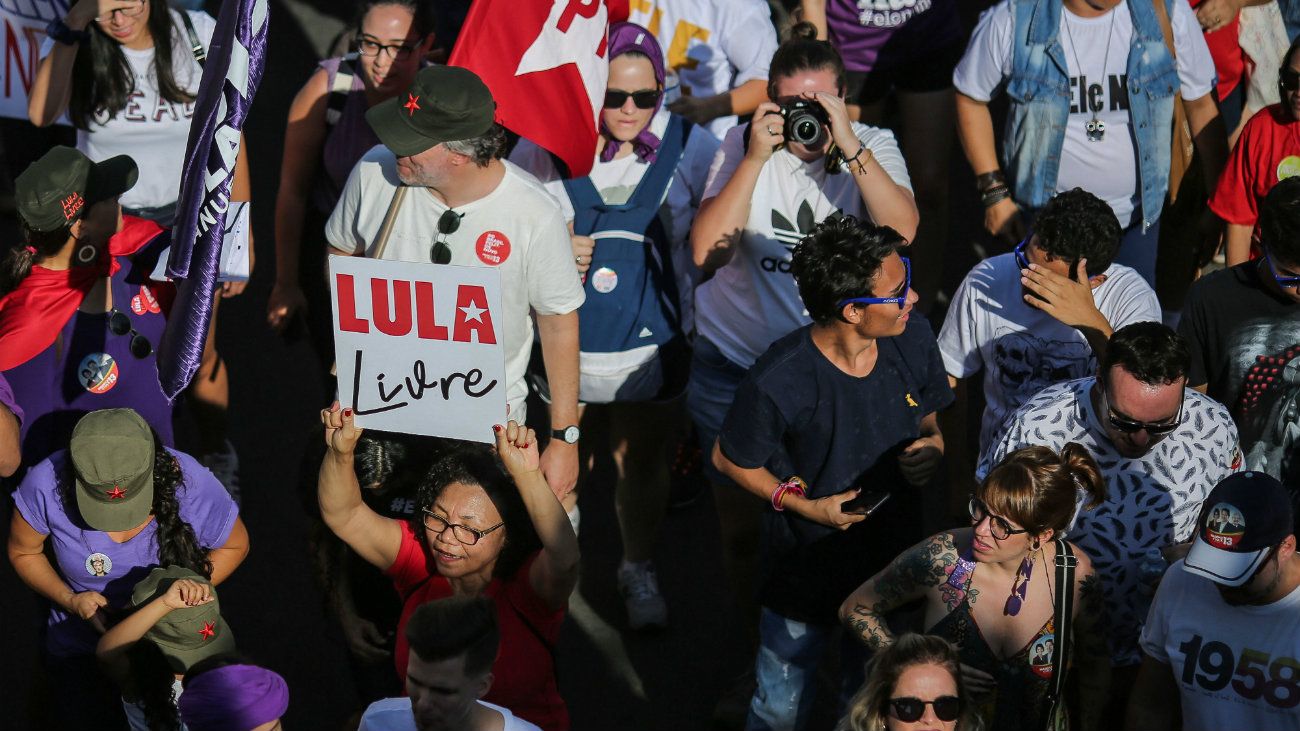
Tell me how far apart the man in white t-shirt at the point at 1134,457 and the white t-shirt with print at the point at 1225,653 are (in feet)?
1.05

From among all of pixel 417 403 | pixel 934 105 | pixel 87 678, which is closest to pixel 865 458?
pixel 417 403

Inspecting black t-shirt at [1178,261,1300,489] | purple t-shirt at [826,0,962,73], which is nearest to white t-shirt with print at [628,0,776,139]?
purple t-shirt at [826,0,962,73]

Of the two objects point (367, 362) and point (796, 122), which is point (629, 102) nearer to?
point (796, 122)

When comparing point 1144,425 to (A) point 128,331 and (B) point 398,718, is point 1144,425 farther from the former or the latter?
(A) point 128,331

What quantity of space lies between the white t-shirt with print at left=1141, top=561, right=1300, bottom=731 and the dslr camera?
5.98 feet

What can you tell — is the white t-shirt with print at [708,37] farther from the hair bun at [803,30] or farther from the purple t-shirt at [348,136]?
→ the purple t-shirt at [348,136]

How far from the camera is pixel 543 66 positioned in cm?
504

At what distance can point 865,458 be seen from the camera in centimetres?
432

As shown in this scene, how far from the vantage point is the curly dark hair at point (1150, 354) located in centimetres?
397

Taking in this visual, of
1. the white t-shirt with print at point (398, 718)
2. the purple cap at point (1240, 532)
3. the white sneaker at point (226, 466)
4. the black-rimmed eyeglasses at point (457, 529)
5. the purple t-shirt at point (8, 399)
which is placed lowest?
the white sneaker at point (226, 466)

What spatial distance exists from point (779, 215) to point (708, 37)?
1606mm

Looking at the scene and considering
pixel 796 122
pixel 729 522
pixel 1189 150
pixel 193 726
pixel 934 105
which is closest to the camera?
pixel 193 726

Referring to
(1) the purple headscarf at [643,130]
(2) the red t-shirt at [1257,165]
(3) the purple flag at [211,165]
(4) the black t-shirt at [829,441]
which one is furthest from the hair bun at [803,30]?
(3) the purple flag at [211,165]

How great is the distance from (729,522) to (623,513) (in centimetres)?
65
